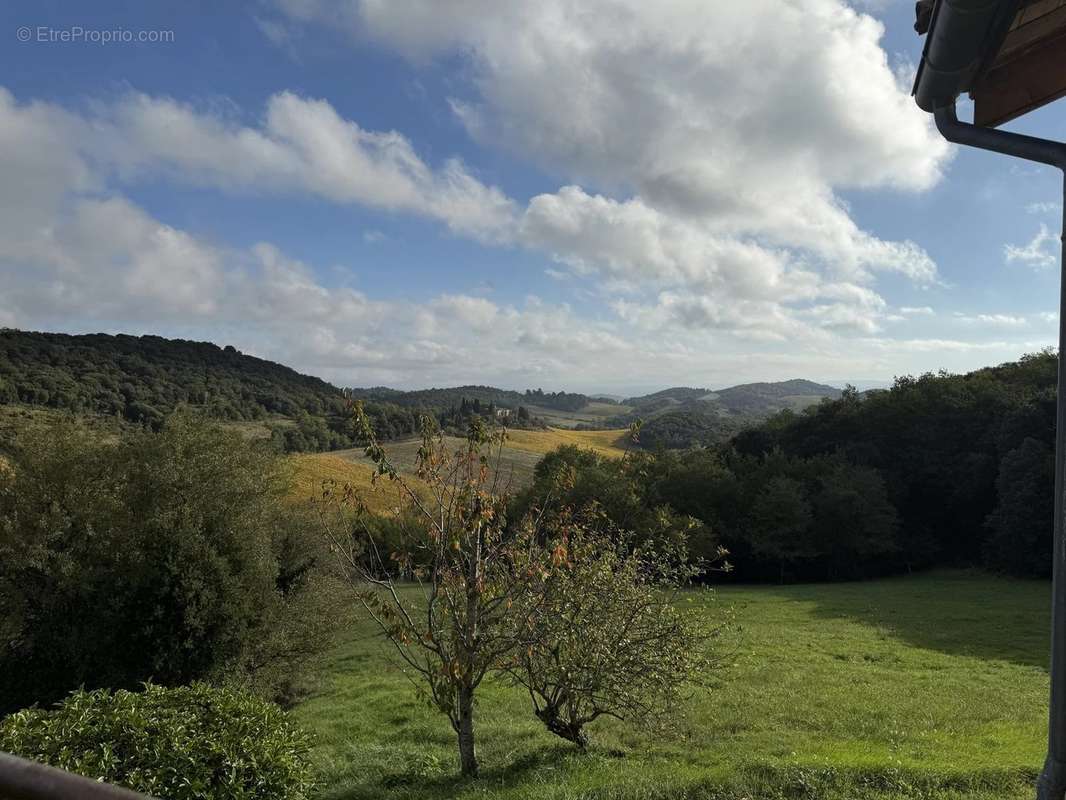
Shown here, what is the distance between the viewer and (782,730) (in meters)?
11.4

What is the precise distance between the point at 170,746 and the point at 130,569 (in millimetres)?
9728

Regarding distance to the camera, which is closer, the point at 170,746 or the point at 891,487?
the point at 170,746

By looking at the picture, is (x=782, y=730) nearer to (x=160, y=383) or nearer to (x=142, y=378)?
(x=160, y=383)

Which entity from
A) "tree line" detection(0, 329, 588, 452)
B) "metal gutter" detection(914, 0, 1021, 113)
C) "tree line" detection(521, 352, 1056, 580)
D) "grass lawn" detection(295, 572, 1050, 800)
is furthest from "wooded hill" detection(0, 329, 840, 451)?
"metal gutter" detection(914, 0, 1021, 113)

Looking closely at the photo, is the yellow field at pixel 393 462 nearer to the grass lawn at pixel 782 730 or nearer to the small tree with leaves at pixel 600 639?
the small tree with leaves at pixel 600 639

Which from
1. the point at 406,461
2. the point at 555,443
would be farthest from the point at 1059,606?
the point at 555,443

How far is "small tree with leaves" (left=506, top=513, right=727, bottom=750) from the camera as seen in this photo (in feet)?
27.6

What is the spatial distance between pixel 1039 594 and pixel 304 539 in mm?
34872

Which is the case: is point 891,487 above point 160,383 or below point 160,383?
below

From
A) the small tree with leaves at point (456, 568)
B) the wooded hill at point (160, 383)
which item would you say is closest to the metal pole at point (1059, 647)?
the small tree with leaves at point (456, 568)

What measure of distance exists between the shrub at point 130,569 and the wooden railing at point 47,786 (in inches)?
560

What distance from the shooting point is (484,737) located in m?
11.7

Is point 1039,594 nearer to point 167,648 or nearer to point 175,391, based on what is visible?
point 167,648

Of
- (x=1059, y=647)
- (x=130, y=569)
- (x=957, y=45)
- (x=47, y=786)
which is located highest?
(x=957, y=45)
